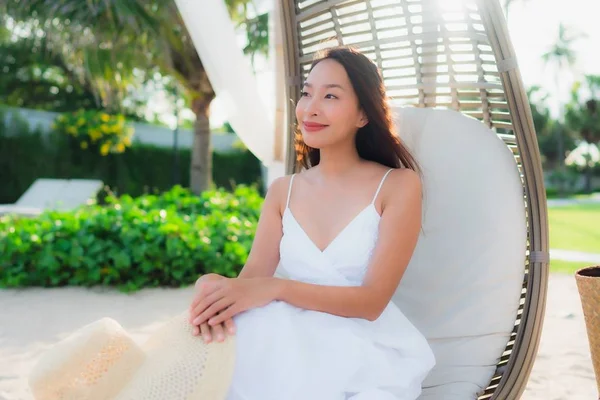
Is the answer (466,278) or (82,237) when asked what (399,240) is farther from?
(82,237)

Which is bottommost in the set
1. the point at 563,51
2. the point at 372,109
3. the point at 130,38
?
the point at 372,109

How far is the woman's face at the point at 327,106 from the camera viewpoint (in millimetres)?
1636

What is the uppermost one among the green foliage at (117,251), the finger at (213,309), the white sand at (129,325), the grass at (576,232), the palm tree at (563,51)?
the palm tree at (563,51)

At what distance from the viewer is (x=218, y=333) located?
4.37 feet

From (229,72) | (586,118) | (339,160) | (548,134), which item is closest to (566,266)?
(229,72)

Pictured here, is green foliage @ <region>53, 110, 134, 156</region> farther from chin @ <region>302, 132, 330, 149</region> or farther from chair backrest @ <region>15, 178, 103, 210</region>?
chin @ <region>302, 132, 330, 149</region>

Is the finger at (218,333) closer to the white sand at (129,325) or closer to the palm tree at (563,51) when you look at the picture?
the white sand at (129,325)

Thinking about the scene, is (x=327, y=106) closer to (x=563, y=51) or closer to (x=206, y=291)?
(x=206, y=291)

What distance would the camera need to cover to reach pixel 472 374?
1.79 meters

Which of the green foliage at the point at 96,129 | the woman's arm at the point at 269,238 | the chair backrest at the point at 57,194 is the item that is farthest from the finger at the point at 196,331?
the green foliage at the point at 96,129

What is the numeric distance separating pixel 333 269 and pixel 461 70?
0.91 m

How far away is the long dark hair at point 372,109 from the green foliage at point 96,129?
11.0 metres

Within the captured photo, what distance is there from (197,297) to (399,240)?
49cm

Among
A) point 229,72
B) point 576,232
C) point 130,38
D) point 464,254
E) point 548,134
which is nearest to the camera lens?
point 464,254
